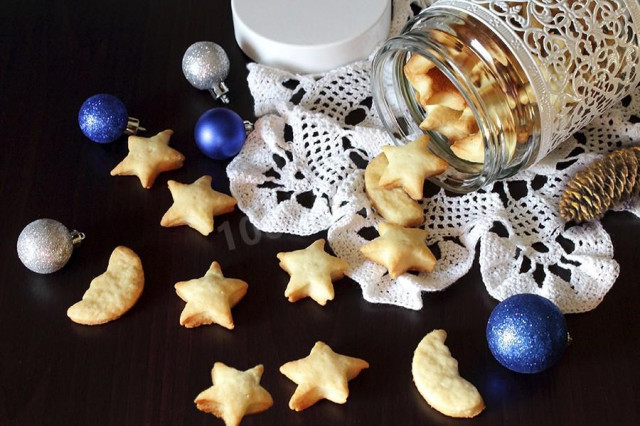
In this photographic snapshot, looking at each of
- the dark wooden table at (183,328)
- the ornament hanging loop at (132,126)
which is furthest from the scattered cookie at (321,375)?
the ornament hanging loop at (132,126)

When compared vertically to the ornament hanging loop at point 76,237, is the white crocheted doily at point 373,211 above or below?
above

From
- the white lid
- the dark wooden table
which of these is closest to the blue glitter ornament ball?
the dark wooden table

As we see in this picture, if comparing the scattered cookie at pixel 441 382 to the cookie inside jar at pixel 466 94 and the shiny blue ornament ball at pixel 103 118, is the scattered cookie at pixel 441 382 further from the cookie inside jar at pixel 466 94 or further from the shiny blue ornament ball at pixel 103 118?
the shiny blue ornament ball at pixel 103 118

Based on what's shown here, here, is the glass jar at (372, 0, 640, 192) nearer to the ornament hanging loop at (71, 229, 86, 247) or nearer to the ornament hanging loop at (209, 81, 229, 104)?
the ornament hanging loop at (209, 81, 229, 104)

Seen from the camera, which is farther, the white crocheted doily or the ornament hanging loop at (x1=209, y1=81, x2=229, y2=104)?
the ornament hanging loop at (x1=209, y1=81, x2=229, y2=104)

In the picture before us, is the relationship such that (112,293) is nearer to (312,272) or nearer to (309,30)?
(312,272)

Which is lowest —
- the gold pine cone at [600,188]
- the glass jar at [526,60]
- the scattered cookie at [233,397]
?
the scattered cookie at [233,397]
